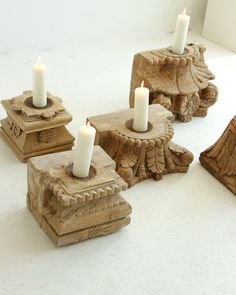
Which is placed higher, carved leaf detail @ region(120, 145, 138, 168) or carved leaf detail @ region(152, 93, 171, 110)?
carved leaf detail @ region(152, 93, 171, 110)

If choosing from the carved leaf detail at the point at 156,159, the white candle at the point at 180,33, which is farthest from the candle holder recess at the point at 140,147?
the white candle at the point at 180,33

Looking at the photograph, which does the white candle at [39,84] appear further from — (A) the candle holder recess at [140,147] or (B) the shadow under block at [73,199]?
(B) the shadow under block at [73,199]

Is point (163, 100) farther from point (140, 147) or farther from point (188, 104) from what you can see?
point (140, 147)

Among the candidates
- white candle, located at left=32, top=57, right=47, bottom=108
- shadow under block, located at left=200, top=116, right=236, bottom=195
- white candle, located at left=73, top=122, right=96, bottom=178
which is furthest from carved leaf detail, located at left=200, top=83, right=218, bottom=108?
white candle, located at left=73, top=122, right=96, bottom=178

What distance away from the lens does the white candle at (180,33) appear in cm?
154

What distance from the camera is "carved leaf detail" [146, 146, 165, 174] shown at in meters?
1.31

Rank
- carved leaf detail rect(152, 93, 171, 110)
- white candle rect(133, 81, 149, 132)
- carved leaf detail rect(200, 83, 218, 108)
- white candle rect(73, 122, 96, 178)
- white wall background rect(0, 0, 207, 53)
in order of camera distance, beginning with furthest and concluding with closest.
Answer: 1. white wall background rect(0, 0, 207, 53)
2. carved leaf detail rect(200, 83, 218, 108)
3. carved leaf detail rect(152, 93, 171, 110)
4. white candle rect(133, 81, 149, 132)
5. white candle rect(73, 122, 96, 178)

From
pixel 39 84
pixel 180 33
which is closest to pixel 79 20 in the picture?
pixel 180 33

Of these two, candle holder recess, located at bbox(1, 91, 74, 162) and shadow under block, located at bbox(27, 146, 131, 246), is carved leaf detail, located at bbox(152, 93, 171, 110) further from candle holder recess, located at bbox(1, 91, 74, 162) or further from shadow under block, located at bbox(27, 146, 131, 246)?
shadow under block, located at bbox(27, 146, 131, 246)

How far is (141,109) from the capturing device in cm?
129

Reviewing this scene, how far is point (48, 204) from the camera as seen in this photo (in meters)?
1.13

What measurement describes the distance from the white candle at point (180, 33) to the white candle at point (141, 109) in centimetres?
32

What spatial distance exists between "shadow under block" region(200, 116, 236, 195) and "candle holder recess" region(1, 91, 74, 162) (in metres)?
0.35

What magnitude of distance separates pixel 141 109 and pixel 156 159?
0.13m
